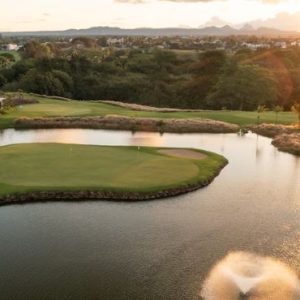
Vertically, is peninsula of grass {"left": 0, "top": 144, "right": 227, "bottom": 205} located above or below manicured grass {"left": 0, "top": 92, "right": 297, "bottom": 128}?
above

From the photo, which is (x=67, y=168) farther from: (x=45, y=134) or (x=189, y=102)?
(x=189, y=102)

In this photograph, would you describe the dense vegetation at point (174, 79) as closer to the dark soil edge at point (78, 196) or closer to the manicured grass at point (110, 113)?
the manicured grass at point (110, 113)

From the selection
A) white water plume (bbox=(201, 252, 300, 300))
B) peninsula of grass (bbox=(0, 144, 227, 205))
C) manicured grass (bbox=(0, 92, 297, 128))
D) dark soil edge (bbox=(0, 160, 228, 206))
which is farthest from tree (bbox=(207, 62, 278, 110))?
white water plume (bbox=(201, 252, 300, 300))

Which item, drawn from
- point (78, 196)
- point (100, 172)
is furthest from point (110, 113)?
point (78, 196)

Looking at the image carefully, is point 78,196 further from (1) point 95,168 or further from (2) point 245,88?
(2) point 245,88

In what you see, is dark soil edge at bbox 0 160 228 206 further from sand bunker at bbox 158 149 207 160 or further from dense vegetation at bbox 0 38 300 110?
dense vegetation at bbox 0 38 300 110

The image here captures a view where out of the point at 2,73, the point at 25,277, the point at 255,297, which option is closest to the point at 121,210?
the point at 25,277
